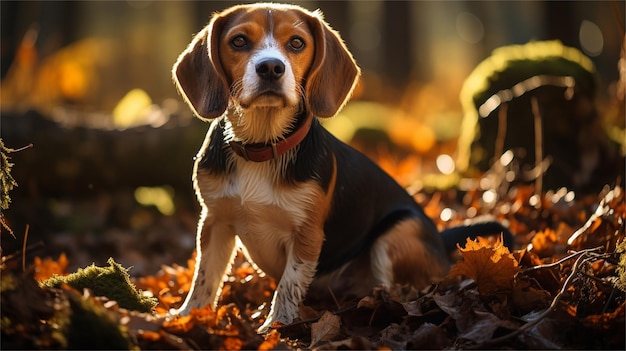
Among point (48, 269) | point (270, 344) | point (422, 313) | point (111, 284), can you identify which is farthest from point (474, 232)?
point (48, 269)

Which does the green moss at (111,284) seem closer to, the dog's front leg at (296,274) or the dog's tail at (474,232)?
the dog's front leg at (296,274)

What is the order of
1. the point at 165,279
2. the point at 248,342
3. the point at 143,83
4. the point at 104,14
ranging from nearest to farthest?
1. the point at 248,342
2. the point at 165,279
3. the point at 143,83
4. the point at 104,14

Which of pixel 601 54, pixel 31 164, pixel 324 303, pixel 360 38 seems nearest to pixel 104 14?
pixel 360 38

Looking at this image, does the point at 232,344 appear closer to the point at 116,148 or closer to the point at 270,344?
the point at 270,344

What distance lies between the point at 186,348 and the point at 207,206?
1446 mm

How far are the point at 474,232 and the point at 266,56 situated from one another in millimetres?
2034

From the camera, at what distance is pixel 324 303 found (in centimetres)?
448

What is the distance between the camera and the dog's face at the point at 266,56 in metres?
3.75

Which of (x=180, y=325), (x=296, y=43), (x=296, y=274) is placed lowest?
(x=296, y=274)

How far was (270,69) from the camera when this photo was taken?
3.70m

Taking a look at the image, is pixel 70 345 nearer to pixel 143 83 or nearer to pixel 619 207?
pixel 619 207

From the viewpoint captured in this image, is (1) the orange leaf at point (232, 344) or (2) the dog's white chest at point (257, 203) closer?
(1) the orange leaf at point (232, 344)

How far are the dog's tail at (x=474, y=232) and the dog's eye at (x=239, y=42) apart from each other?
6.58 ft

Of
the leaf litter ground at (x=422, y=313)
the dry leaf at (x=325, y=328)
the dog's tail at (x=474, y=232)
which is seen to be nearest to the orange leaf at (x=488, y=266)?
the leaf litter ground at (x=422, y=313)
